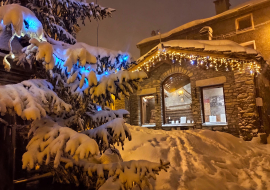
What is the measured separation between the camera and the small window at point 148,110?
11.6m

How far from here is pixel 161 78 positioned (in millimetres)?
10602

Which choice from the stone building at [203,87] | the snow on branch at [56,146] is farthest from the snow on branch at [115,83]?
the stone building at [203,87]

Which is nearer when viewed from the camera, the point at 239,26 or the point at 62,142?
the point at 62,142

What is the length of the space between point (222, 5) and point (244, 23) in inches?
115

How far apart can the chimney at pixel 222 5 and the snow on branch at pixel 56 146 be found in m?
17.6

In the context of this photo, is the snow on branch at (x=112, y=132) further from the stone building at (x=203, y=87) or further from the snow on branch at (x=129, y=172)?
the stone building at (x=203, y=87)

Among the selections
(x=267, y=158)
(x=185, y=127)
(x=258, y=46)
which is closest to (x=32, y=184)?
(x=267, y=158)

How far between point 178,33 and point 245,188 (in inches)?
580

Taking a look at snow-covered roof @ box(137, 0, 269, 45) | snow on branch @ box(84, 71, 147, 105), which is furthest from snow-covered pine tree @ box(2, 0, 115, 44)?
snow-covered roof @ box(137, 0, 269, 45)

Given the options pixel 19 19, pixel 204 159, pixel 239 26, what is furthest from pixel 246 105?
pixel 239 26

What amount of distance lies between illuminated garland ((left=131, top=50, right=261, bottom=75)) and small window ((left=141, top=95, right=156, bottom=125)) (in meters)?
2.02

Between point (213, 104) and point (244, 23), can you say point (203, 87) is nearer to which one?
point (213, 104)

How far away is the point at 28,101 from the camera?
2219mm

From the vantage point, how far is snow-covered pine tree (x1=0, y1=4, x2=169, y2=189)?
2062 mm
